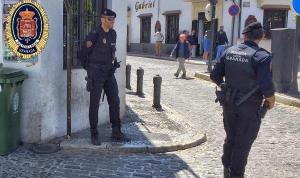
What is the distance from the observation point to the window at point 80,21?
7219 mm

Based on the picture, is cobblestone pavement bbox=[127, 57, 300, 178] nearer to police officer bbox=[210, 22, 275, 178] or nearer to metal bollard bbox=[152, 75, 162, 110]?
metal bollard bbox=[152, 75, 162, 110]

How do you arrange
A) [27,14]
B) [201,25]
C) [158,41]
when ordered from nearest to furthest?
[27,14], [201,25], [158,41]

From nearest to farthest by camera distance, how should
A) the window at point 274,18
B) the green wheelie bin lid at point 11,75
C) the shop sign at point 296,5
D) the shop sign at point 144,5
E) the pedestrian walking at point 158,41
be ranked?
the green wheelie bin lid at point 11,75 → the shop sign at point 296,5 → the window at point 274,18 → the pedestrian walking at point 158,41 → the shop sign at point 144,5

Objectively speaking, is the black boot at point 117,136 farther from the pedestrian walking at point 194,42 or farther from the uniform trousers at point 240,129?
the pedestrian walking at point 194,42

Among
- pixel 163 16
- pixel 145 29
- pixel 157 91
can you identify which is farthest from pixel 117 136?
pixel 145 29

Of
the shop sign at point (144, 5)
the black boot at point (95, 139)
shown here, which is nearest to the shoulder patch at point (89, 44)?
the black boot at point (95, 139)

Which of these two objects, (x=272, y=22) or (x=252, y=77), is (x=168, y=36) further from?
(x=252, y=77)

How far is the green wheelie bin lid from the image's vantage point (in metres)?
6.01

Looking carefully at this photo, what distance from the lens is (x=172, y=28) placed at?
32500mm

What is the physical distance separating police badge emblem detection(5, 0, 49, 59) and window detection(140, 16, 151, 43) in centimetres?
2904

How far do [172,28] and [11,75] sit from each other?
1057 inches

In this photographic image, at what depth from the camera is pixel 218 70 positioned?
17.8 ft

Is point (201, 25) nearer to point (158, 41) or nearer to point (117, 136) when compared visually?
point (158, 41)

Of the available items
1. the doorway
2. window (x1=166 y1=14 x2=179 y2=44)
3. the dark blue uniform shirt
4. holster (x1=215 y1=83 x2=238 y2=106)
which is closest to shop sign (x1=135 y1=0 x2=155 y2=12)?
window (x1=166 y1=14 x2=179 y2=44)
